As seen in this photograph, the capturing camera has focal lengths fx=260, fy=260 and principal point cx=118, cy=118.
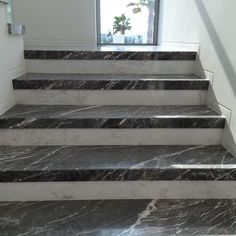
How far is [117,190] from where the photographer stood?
1.20 meters

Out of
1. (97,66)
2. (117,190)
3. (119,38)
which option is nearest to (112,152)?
(117,190)

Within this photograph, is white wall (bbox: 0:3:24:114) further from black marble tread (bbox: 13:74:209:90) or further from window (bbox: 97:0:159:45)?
window (bbox: 97:0:159:45)

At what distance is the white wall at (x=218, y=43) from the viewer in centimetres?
129

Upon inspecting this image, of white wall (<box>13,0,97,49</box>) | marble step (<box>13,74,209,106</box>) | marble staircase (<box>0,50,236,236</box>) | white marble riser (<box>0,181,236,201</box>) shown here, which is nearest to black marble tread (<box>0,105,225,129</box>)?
marble staircase (<box>0,50,236,236</box>)

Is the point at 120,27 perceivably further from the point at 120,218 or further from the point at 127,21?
the point at 120,218

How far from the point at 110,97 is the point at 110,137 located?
0.96 feet

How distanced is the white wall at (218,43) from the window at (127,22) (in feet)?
2.78

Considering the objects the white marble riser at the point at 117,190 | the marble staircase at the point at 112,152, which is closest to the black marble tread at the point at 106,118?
the marble staircase at the point at 112,152

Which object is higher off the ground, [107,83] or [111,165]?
[107,83]

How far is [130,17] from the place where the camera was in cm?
274

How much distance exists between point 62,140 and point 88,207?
0.39m

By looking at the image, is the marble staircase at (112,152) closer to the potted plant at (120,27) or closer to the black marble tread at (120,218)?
the black marble tread at (120,218)

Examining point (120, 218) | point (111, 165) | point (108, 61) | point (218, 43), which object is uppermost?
point (218, 43)

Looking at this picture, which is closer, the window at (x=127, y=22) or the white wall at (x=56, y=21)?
the white wall at (x=56, y=21)
